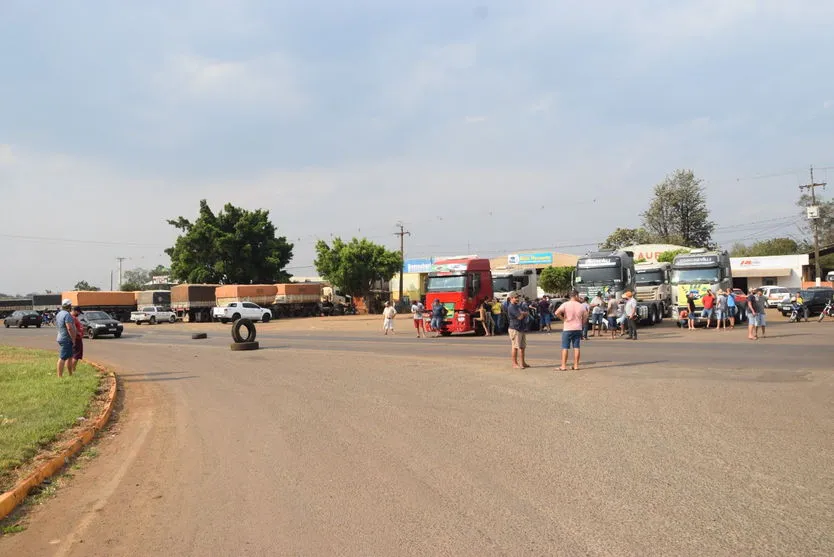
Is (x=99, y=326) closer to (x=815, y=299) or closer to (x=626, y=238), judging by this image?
(x=815, y=299)

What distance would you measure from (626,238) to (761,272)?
1815cm

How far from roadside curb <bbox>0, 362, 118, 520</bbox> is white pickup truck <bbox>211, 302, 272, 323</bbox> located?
40.9 m

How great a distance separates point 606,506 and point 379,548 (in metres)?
1.93

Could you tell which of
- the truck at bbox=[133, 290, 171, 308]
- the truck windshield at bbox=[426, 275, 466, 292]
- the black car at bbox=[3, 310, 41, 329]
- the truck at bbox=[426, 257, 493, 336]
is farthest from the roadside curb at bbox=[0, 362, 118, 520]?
the truck at bbox=[133, 290, 171, 308]

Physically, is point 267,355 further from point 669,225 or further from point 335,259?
point 669,225

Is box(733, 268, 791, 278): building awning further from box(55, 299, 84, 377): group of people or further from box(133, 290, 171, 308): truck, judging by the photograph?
box(55, 299, 84, 377): group of people

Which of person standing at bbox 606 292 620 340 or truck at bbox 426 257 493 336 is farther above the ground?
truck at bbox 426 257 493 336

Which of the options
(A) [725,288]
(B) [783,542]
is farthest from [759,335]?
(B) [783,542]

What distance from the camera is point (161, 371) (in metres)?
17.5

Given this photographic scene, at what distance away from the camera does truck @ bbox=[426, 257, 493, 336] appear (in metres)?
28.3

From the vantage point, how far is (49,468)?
705 centimetres

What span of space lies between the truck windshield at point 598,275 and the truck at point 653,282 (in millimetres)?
3547

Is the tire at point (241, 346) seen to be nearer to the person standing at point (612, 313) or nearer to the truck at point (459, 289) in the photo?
the truck at point (459, 289)

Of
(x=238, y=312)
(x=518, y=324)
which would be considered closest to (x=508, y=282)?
(x=518, y=324)
